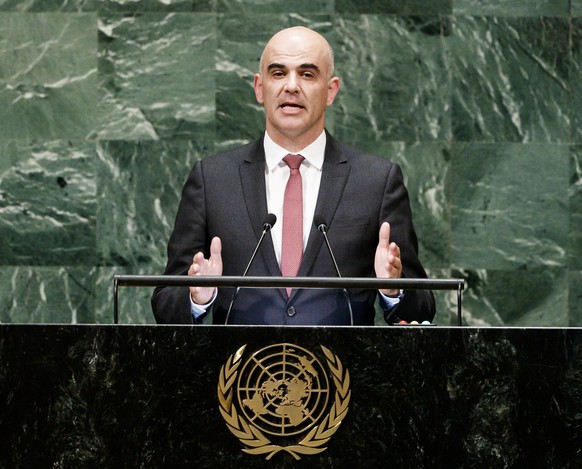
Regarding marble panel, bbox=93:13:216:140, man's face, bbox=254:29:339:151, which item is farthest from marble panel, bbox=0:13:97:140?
man's face, bbox=254:29:339:151

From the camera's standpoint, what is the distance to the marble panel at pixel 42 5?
625cm

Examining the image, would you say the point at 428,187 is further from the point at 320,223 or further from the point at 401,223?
the point at 320,223

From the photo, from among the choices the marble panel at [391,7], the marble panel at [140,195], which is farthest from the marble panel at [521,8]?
the marble panel at [140,195]

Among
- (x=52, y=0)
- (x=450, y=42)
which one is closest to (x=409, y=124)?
(x=450, y=42)

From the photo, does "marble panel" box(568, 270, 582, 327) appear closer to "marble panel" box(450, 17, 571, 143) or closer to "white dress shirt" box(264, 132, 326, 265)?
"marble panel" box(450, 17, 571, 143)

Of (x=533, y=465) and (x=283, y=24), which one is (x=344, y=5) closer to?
(x=283, y=24)

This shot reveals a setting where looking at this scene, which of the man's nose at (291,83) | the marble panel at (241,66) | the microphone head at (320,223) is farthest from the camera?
the marble panel at (241,66)

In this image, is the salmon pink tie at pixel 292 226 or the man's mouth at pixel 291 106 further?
the man's mouth at pixel 291 106

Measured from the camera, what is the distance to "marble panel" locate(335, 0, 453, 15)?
6.21 m

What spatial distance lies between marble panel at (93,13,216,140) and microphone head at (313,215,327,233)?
2.63 meters

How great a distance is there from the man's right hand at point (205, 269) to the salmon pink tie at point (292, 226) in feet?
1.28

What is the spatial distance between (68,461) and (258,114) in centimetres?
347

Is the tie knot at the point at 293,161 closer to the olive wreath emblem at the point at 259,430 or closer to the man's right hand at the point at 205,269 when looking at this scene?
the man's right hand at the point at 205,269

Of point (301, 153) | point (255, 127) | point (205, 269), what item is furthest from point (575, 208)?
point (205, 269)
